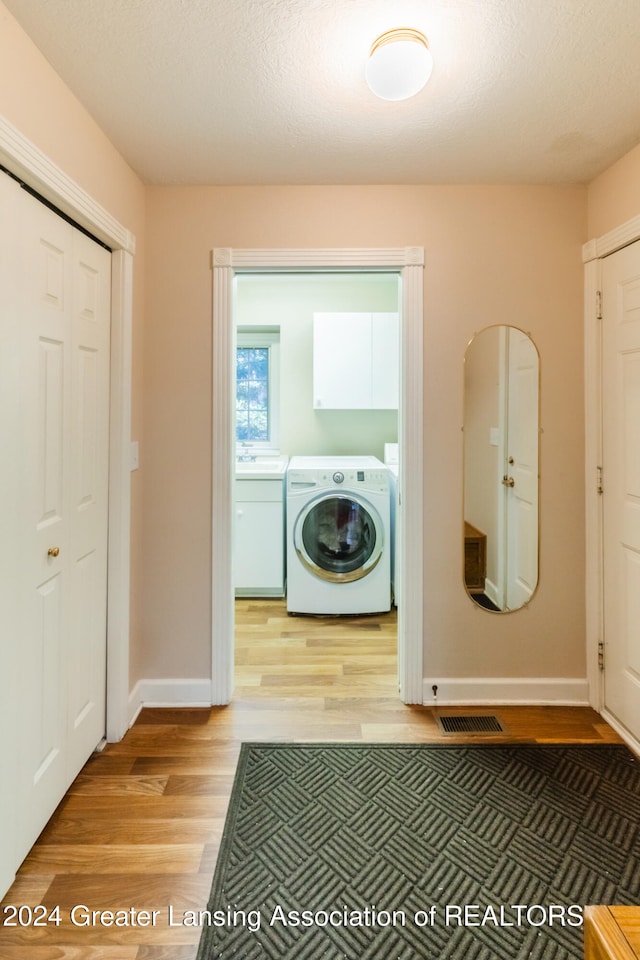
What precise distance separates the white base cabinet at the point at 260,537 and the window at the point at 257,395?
0.74 metres

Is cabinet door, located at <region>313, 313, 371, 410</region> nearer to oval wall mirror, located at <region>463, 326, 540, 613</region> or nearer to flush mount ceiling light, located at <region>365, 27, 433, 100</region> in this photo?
oval wall mirror, located at <region>463, 326, 540, 613</region>

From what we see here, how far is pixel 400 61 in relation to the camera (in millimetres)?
1341

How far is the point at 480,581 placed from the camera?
2.27 meters

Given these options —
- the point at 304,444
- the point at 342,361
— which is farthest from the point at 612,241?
the point at 304,444

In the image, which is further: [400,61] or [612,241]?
[612,241]

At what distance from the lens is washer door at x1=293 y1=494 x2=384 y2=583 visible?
328cm

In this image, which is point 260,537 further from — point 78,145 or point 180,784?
point 78,145

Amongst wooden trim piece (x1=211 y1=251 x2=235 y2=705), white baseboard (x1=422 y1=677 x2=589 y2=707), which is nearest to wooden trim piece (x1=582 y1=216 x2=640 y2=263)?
wooden trim piece (x1=211 y1=251 x2=235 y2=705)

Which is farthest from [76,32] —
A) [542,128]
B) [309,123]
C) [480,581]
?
[480,581]

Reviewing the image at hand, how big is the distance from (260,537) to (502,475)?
6.06ft

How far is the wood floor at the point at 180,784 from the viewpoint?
1250mm

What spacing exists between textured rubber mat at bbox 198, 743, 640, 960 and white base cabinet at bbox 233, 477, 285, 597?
1.69 meters

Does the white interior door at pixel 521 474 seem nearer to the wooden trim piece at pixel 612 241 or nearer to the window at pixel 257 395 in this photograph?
the wooden trim piece at pixel 612 241

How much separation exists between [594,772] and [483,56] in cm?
240
